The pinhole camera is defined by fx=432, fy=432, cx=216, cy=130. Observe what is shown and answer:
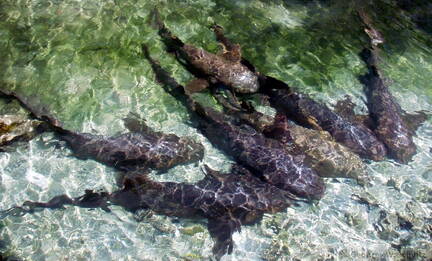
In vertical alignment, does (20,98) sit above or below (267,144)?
below

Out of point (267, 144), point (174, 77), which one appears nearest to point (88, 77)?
point (174, 77)

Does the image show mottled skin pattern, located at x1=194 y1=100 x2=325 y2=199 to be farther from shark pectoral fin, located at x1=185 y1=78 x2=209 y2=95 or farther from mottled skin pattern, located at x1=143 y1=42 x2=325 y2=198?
shark pectoral fin, located at x1=185 y1=78 x2=209 y2=95

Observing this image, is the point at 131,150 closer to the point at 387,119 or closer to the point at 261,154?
the point at 261,154

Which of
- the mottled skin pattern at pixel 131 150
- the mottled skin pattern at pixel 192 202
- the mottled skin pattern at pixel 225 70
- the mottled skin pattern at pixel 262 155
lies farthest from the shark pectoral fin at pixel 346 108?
the mottled skin pattern at pixel 131 150

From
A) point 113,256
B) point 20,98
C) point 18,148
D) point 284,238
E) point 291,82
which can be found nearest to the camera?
point 113,256

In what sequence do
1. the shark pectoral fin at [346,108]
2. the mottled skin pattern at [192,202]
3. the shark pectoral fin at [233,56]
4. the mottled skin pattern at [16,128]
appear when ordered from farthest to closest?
1. the shark pectoral fin at [233,56]
2. the shark pectoral fin at [346,108]
3. the mottled skin pattern at [16,128]
4. the mottled skin pattern at [192,202]

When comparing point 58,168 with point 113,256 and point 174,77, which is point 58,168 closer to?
point 113,256

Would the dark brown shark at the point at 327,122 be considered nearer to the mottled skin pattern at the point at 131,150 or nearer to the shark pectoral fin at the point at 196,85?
the shark pectoral fin at the point at 196,85
